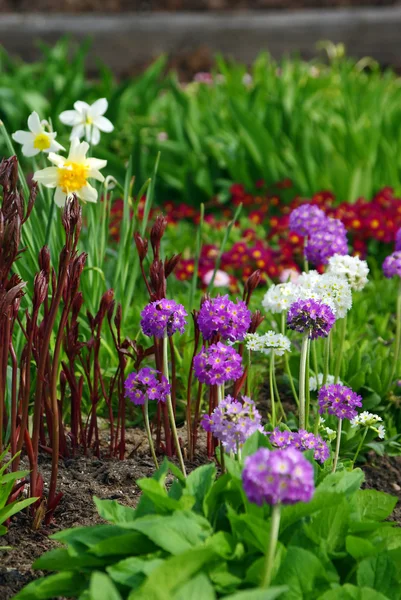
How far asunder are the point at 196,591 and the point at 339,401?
73cm

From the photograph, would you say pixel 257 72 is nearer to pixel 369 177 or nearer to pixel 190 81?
pixel 190 81

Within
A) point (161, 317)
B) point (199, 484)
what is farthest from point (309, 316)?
point (199, 484)

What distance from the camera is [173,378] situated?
7.11 ft

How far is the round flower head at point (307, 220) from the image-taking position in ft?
8.04

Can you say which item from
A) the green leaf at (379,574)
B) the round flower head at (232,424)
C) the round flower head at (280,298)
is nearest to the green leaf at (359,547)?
the green leaf at (379,574)

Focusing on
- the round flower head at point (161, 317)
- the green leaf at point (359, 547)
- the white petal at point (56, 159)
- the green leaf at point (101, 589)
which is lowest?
the green leaf at point (101, 589)

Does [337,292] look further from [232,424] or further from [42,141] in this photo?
[42,141]

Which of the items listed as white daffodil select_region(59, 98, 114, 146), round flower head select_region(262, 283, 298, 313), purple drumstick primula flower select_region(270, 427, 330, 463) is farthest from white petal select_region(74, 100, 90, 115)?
purple drumstick primula flower select_region(270, 427, 330, 463)

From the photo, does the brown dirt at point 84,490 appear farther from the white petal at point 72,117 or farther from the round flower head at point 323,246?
the white petal at point 72,117

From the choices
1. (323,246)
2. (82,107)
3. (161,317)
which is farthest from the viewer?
(82,107)

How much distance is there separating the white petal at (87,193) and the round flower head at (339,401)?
0.76 metres

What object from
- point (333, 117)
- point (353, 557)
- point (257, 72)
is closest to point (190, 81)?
point (257, 72)

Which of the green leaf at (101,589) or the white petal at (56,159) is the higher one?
the white petal at (56,159)

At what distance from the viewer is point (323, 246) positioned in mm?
2395
